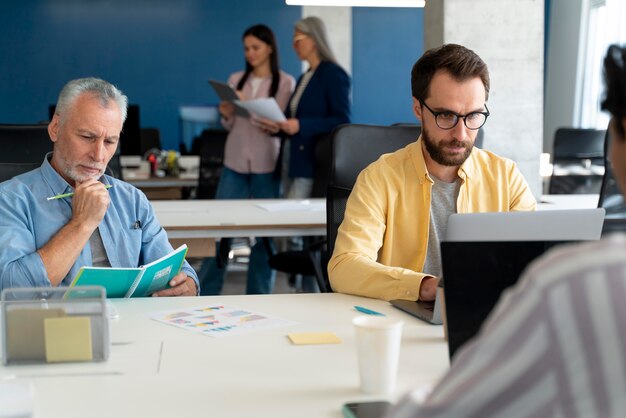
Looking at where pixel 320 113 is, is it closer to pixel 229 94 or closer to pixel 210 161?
pixel 229 94

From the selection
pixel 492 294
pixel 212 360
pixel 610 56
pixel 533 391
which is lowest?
→ pixel 212 360

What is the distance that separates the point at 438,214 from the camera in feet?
7.61

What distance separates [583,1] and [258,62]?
6122 mm

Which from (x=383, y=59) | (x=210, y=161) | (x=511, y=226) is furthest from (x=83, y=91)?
(x=383, y=59)

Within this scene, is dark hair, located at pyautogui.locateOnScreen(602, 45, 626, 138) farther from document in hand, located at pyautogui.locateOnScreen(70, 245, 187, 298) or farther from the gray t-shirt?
the gray t-shirt

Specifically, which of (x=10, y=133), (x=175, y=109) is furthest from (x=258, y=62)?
(x=175, y=109)

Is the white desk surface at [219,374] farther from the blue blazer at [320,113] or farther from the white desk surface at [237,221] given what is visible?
the blue blazer at [320,113]

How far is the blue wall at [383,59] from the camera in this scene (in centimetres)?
1010

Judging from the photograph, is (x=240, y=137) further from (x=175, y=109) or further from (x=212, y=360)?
(x=175, y=109)

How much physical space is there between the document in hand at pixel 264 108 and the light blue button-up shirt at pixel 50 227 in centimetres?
206

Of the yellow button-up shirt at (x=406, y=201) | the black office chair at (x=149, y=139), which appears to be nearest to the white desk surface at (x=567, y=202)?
the yellow button-up shirt at (x=406, y=201)

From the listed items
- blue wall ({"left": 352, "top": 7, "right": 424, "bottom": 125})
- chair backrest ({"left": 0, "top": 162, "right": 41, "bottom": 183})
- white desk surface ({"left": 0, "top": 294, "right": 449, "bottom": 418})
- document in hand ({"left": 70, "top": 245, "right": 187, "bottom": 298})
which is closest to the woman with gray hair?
chair backrest ({"left": 0, "top": 162, "right": 41, "bottom": 183})

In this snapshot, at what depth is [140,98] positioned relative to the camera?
9820mm

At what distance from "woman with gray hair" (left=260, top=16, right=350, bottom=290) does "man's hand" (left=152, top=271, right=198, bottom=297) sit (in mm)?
2103
